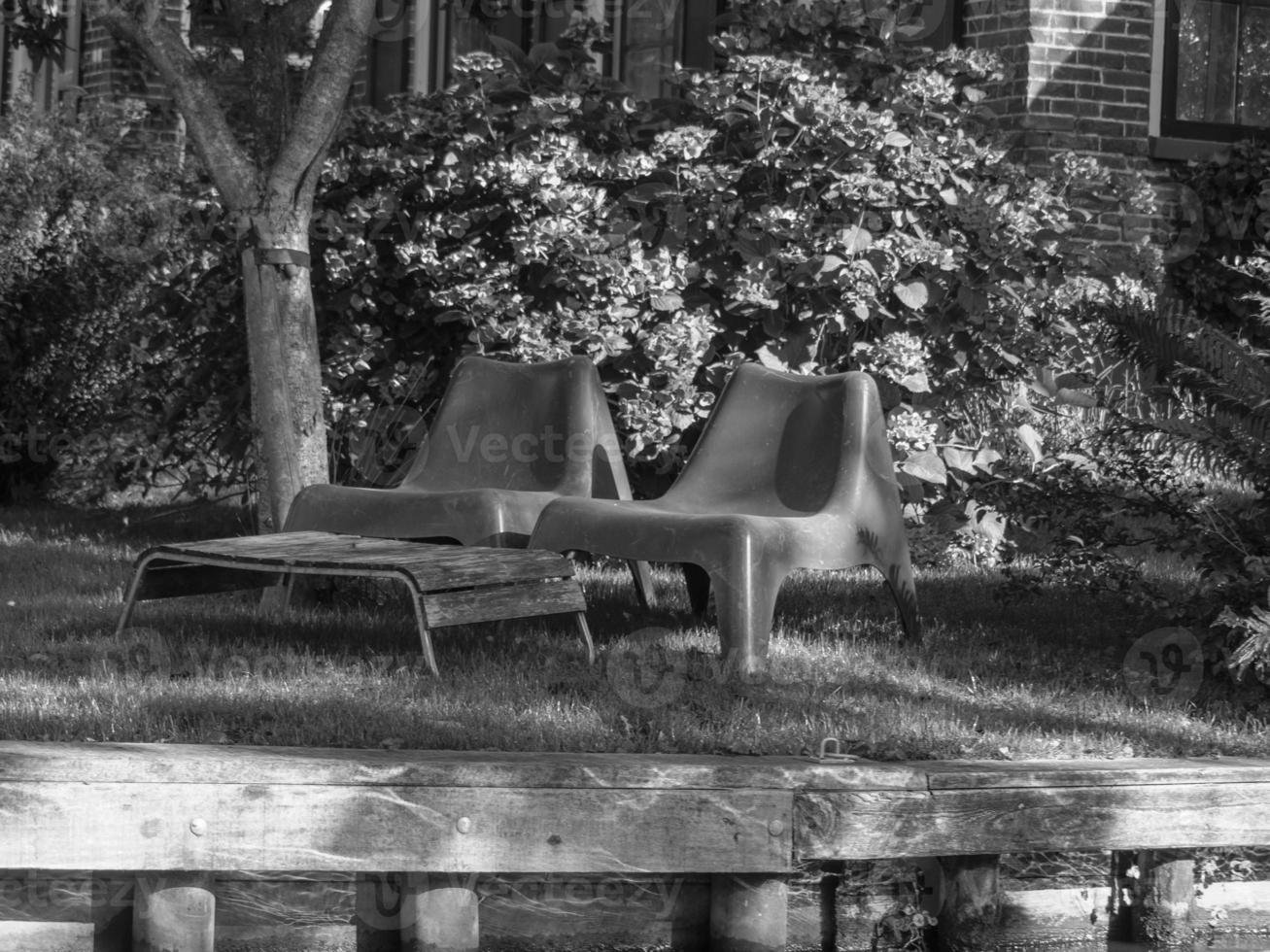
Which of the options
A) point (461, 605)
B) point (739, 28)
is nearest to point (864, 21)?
point (739, 28)

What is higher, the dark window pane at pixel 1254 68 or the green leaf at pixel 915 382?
the dark window pane at pixel 1254 68

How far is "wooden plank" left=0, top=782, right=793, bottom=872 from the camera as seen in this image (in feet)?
13.4

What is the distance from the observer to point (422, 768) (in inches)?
168

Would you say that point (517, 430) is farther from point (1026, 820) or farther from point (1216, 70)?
point (1216, 70)

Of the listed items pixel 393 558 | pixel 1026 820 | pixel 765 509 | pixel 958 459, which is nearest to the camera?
pixel 1026 820

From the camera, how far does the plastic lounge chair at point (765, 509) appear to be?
5.72 m

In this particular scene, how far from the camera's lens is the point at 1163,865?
4715 millimetres

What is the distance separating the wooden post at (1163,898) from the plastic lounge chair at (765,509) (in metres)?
1.38

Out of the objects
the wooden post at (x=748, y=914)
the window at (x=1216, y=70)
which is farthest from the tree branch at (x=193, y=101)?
the window at (x=1216, y=70)

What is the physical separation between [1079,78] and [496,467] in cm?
473

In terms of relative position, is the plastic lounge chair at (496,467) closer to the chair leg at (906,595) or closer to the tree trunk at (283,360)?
the tree trunk at (283,360)

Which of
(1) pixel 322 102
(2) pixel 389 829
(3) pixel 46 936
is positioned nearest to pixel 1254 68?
(1) pixel 322 102

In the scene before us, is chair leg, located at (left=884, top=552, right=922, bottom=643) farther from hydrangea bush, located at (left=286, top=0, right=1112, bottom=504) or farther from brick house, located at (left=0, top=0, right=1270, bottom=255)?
brick house, located at (left=0, top=0, right=1270, bottom=255)

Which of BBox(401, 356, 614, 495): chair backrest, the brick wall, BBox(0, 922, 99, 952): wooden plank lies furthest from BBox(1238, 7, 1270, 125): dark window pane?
BBox(0, 922, 99, 952): wooden plank
